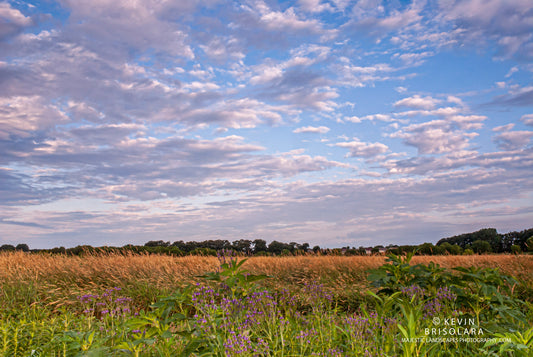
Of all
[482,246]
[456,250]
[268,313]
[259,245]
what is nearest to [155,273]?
[268,313]

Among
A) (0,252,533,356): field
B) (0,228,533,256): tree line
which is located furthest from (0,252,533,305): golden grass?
(0,228,533,256): tree line

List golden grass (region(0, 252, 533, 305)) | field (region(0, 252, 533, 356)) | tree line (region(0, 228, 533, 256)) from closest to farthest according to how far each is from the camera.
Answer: field (region(0, 252, 533, 356)), golden grass (region(0, 252, 533, 305)), tree line (region(0, 228, 533, 256))

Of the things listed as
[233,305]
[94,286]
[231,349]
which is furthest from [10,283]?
[231,349]

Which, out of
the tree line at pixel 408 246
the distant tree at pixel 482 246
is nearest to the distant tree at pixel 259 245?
the tree line at pixel 408 246

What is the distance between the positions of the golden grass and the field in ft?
0.13

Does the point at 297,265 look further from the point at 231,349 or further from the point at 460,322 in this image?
the point at 231,349

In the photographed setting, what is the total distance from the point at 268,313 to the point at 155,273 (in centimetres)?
513

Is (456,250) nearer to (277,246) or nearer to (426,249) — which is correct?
(426,249)

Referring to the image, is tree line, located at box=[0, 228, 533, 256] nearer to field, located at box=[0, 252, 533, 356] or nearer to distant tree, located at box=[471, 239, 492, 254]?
distant tree, located at box=[471, 239, 492, 254]

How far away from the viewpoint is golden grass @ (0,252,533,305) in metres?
8.50

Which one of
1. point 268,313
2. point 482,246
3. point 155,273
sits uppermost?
point 482,246

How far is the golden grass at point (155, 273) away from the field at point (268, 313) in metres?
0.04

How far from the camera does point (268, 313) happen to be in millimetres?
4984

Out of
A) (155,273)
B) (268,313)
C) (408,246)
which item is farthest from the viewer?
(408,246)
